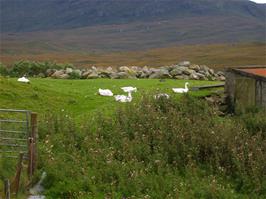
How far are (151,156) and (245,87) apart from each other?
694 cm

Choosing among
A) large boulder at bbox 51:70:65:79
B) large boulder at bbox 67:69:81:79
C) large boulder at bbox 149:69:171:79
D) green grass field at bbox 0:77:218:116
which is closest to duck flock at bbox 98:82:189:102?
green grass field at bbox 0:77:218:116

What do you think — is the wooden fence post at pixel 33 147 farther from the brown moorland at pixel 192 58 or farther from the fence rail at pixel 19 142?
the brown moorland at pixel 192 58

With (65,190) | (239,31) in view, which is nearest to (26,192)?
(65,190)

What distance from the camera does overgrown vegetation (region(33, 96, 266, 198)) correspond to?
39.5ft

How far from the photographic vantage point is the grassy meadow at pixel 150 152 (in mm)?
12070

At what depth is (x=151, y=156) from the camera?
13383 mm

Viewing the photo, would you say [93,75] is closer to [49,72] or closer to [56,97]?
[49,72]

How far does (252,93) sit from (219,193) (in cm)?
791

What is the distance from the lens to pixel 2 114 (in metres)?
16.5

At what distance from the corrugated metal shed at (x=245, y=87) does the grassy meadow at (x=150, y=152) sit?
1.06 metres

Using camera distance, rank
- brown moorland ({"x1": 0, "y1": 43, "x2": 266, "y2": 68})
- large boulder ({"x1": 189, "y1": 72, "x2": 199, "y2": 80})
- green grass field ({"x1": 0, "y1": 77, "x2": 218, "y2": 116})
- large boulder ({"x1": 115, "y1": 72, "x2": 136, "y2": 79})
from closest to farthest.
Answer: green grass field ({"x1": 0, "y1": 77, "x2": 218, "y2": 116}) < large boulder ({"x1": 189, "y1": 72, "x2": 199, "y2": 80}) < large boulder ({"x1": 115, "y1": 72, "x2": 136, "y2": 79}) < brown moorland ({"x1": 0, "y1": 43, "x2": 266, "y2": 68})

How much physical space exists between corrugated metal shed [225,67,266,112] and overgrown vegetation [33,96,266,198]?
240 cm

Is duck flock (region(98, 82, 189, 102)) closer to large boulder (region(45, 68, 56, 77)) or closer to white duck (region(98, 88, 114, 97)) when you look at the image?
white duck (region(98, 88, 114, 97))

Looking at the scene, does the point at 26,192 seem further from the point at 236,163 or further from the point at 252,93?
the point at 252,93
